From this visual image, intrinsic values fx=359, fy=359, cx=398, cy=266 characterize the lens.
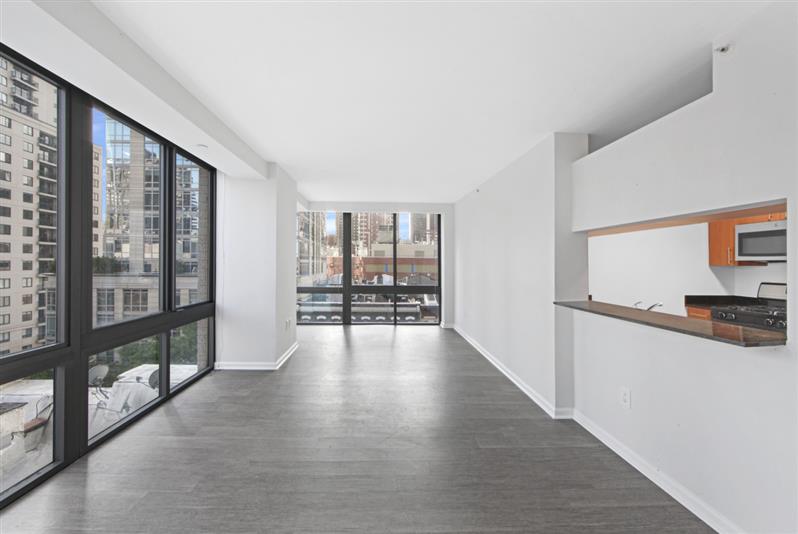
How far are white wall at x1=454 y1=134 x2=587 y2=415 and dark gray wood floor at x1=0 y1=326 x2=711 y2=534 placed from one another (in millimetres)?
459

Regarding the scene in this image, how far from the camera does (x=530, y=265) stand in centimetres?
373

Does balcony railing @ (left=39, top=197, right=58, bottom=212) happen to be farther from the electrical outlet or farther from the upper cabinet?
the upper cabinet

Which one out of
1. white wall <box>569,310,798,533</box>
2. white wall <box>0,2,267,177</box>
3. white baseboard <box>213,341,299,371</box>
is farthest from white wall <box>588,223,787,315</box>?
white wall <box>0,2,267,177</box>

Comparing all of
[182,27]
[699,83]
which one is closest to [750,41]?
[699,83]

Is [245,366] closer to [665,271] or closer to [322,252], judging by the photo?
[322,252]

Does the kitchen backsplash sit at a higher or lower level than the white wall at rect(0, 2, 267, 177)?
lower

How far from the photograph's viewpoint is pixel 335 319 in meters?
7.82

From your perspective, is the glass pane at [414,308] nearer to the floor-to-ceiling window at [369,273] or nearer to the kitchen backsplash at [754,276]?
the floor-to-ceiling window at [369,273]

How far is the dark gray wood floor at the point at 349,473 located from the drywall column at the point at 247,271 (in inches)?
32.2

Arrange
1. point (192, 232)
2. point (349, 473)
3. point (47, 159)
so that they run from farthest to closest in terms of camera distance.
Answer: point (192, 232)
point (349, 473)
point (47, 159)

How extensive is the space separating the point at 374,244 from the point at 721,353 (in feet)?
21.1

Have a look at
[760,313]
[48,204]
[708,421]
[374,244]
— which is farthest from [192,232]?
[760,313]

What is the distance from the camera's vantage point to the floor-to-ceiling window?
7.80 metres

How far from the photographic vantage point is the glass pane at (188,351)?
12.4 feet
